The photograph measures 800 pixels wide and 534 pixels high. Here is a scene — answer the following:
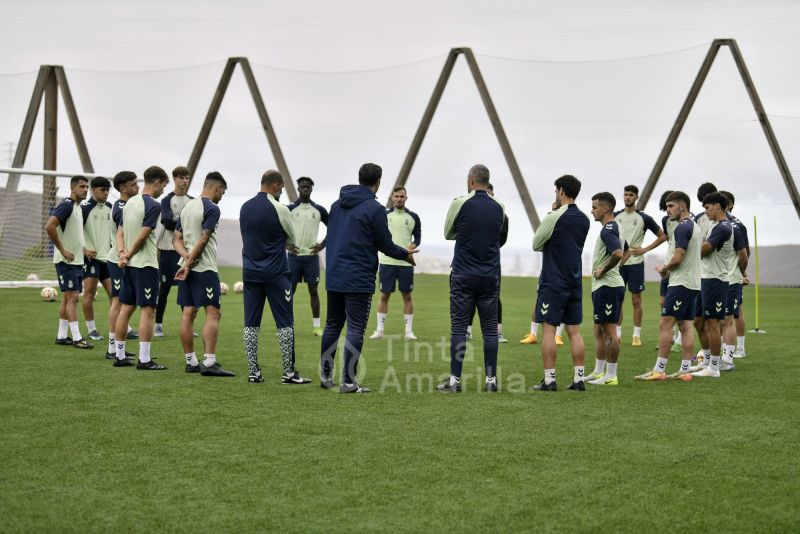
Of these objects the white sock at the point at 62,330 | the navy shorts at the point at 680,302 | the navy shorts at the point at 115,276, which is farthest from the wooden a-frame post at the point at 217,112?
the navy shorts at the point at 680,302

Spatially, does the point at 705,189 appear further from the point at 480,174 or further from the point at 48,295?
the point at 48,295

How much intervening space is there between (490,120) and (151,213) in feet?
55.6

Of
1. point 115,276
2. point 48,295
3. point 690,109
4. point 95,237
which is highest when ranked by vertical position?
point 690,109

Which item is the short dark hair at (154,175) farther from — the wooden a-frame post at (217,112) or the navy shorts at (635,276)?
the wooden a-frame post at (217,112)

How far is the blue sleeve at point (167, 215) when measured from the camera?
1012 centimetres

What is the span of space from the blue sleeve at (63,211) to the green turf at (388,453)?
224 cm

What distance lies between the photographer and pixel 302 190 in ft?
43.0

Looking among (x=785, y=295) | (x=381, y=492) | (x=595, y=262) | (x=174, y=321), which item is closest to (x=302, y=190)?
(x=174, y=321)

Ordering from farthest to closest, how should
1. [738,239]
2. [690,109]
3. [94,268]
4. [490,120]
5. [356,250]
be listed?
[490,120]
[690,109]
[94,268]
[738,239]
[356,250]

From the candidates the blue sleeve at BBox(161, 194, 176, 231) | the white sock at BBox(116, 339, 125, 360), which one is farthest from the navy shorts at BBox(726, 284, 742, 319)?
the white sock at BBox(116, 339, 125, 360)

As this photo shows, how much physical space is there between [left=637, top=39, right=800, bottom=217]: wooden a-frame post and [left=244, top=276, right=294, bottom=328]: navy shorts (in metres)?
17.7

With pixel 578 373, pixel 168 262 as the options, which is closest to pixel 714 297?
pixel 578 373

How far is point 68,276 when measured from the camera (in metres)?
11.6

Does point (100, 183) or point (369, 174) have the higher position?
point (100, 183)
